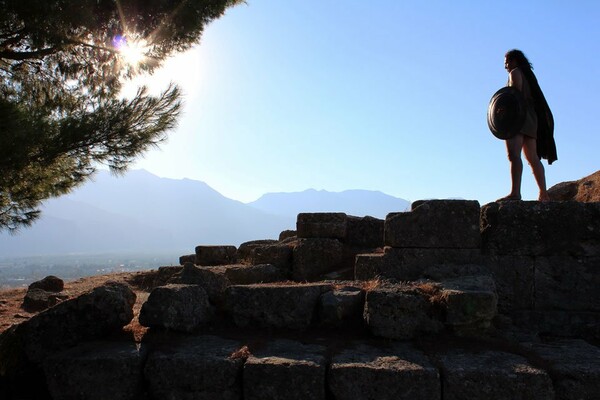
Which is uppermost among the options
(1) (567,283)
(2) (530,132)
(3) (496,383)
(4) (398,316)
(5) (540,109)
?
(5) (540,109)

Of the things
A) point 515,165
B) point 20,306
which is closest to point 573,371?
point 515,165

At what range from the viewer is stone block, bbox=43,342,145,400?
12.7 ft

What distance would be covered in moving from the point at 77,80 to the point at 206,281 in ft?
20.4

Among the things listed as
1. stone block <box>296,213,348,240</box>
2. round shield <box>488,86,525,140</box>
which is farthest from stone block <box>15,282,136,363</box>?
round shield <box>488,86,525,140</box>

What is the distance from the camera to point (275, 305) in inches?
181

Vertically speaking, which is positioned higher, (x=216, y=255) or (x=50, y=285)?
(x=216, y=255)

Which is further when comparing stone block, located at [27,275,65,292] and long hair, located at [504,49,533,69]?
stone block, located at [27,275,65,292]

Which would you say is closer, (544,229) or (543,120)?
(544,229)

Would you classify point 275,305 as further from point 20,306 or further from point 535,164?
point 20,306

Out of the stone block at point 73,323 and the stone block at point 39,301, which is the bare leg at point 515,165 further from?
the stone block at point 39,301

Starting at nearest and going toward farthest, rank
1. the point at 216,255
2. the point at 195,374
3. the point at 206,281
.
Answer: the point at 195,374, the point at 206,281, the point at 216,255

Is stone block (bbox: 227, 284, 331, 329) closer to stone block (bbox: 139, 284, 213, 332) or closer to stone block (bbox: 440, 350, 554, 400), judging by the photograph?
stone block (bbox: 139, 284, 213, 332)

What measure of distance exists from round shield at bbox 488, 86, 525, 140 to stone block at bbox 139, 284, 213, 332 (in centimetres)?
425

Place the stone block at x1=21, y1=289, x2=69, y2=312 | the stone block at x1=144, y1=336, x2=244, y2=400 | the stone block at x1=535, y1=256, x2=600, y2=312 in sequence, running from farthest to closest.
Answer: the stone block at x1=21, y1=289, x2=69, y2=312, the stone block at x1=535, y1=256, x2=600, y2=312, the stone block at x1=144, y1=336, x2=244, y2=400
